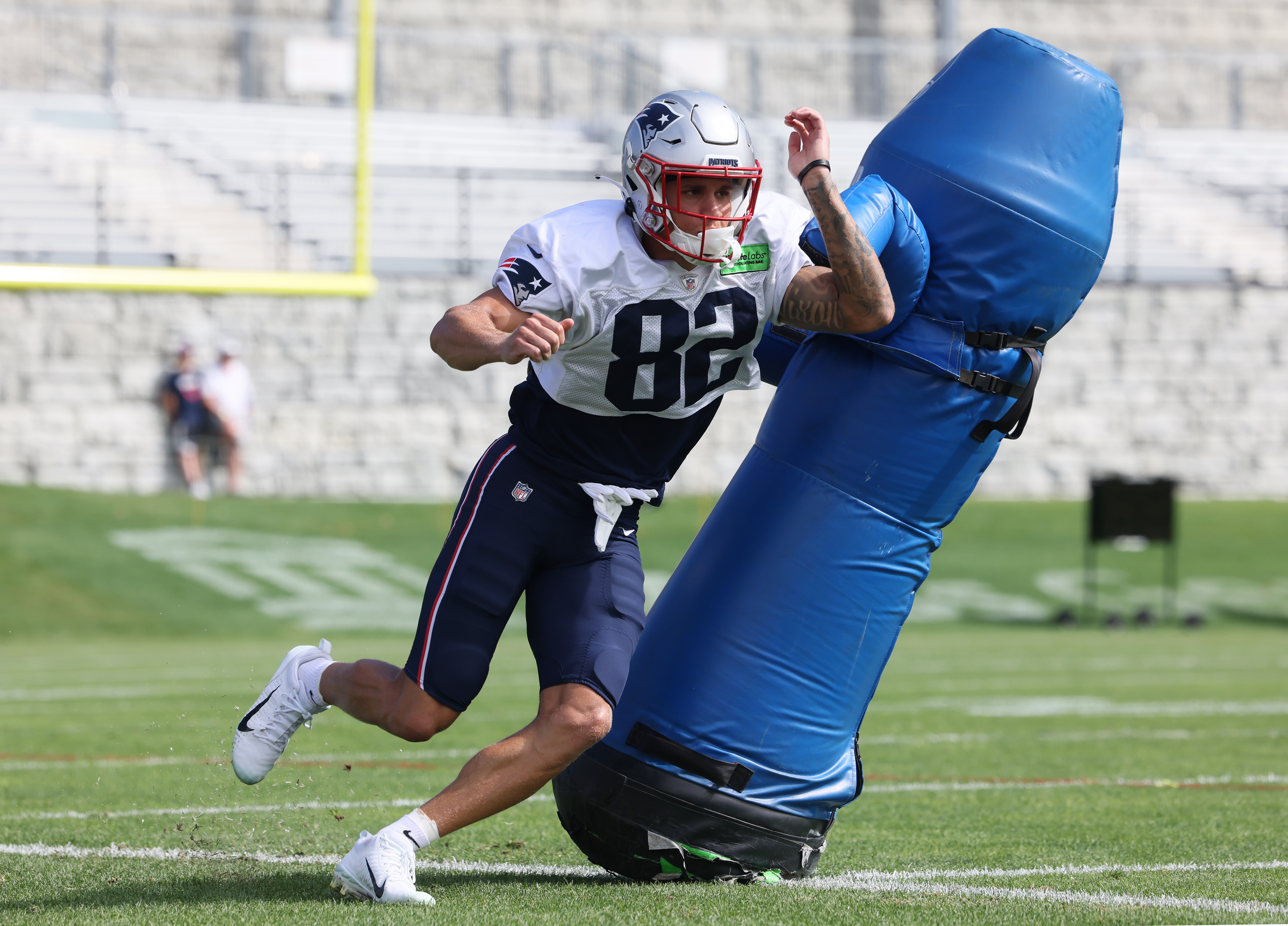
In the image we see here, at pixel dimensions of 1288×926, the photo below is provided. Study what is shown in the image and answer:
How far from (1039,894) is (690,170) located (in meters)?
1.61

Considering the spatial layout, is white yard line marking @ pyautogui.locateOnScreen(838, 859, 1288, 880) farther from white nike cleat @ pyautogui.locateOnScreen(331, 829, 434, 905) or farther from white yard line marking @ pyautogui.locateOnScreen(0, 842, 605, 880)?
white nike cleat @ pyautogui.locateOnScreen(331, 829, 434, 905)

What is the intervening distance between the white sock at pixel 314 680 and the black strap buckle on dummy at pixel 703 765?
0.75m

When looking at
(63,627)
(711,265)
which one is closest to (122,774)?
(711,265)

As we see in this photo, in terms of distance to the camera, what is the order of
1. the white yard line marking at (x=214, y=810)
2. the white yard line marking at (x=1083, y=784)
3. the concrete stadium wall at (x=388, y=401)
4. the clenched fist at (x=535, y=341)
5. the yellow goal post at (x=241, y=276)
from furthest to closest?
the concrete stadium wall at (x=388, y=401)
the yellow goal post at (x=241, y=276)
the white yard line marking at (x=1083, y=784)
the white yard line marking at (x=214, y=810)
the clenched fist at (x=535, y=341)

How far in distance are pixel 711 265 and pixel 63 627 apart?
9.38 metres

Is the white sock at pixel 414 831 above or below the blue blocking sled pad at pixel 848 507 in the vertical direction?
below

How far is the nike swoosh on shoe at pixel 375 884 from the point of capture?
3.16 meters

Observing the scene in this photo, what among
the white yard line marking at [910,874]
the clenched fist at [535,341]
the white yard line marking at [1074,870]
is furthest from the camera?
the white yard line marking at [1074,870]

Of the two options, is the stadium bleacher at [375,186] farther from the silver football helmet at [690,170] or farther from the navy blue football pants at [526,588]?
the silver football helmet at [690,170]

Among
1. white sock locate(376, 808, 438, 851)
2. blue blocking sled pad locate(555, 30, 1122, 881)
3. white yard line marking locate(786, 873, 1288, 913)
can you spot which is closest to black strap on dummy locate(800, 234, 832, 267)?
blue blocking sled pad locate(555, 30, 1122, 881)

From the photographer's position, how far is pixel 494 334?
315 centimetres

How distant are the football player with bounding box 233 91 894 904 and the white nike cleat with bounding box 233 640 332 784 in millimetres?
87

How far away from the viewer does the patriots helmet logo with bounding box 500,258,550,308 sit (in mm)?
3268

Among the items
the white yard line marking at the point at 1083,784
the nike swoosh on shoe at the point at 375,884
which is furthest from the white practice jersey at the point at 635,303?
the white yard line marking at the point at 1083,784
